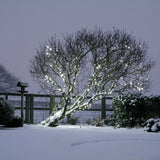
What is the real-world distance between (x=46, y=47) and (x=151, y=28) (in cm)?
11238

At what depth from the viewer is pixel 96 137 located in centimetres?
651

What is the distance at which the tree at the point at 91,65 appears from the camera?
38.8 ft

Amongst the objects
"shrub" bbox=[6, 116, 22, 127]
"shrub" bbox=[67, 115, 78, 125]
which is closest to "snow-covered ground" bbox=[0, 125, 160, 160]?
"shrub" bbox=[6, 116, 22, 127]

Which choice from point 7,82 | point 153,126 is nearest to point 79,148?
point 153,126

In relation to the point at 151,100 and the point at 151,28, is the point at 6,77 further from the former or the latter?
the point at 151,28

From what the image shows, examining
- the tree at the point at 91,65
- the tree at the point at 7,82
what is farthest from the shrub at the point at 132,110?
the tree at the point at 7,82

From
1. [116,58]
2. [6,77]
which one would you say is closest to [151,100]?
[116,58]

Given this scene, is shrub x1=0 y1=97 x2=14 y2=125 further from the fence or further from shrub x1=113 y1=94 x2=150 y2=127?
shrub x1=113 y1=94 x2=150 y2=127

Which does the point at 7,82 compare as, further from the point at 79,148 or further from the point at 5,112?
the point at 79,148

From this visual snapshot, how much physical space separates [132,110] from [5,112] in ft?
16.0

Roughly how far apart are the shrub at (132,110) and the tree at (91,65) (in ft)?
3.61

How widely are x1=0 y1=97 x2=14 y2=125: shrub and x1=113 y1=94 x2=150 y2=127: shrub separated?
4.45 metres

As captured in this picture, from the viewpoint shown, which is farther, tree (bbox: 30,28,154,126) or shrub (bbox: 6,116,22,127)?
tree (bbox: 30,28,154,126)

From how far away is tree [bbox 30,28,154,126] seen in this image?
11.8 meters
